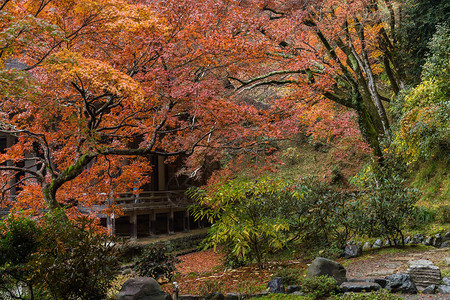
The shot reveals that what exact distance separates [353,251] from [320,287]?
4.14 m

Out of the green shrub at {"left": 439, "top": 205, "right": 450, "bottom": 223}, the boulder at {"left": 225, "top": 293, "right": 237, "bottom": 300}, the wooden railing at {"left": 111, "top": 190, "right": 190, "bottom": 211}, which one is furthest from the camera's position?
the wooden railing at {"left": 111, "top": 190, "right": 190, "bottom": 211}

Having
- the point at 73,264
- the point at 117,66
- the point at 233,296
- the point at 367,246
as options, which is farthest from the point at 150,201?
the point at 73,264

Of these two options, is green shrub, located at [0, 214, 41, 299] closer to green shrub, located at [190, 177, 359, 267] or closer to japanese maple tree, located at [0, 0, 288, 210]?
japanese maple tree, located at [0, 0, 288, 210]

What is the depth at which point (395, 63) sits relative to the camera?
16875mm

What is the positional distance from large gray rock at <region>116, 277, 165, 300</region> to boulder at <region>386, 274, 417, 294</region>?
142 inches

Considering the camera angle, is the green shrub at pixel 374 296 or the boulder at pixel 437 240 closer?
the green shrub at pixel 374 296

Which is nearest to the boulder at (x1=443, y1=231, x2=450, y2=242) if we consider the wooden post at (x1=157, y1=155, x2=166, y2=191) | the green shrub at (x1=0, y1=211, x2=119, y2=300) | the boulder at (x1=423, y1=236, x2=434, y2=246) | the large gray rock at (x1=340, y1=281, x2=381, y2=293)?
the boulder at (x1=423, y1=236, x2=434, y2=246)

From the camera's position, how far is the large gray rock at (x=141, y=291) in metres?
5.50

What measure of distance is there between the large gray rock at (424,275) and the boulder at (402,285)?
14 cm

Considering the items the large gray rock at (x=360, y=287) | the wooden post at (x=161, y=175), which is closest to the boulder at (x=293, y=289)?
the large gray rock at (x=360, y=287)

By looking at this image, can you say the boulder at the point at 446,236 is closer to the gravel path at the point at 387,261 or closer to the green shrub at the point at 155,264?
the gravel path at the point at 387,261

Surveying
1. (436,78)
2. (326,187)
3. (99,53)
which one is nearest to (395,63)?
(436,78)

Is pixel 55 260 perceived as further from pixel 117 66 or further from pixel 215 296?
pixel 117 66

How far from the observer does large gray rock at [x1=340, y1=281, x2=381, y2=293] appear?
575 centimetres
